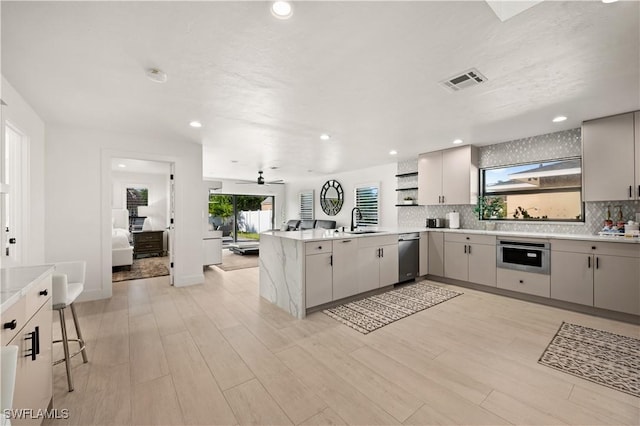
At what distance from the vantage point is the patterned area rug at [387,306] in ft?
10.0

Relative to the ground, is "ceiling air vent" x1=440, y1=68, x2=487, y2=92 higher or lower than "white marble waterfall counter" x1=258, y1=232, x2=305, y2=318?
higher

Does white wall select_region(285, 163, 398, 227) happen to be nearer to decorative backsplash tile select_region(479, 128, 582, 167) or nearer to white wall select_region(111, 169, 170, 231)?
decorative backsplash tile select_region(479, 128, 582, 167)

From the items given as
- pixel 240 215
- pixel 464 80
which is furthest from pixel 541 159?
pixel 240 215

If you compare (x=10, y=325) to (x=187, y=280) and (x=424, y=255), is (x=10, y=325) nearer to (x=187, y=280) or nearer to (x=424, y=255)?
(x=187, y=280)

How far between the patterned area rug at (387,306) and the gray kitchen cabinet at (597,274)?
4.15ft

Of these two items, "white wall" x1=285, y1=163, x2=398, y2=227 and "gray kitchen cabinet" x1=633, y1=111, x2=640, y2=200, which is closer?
"gray kitchen cabinet" x1=633, y1=111, x2=640, y2=200

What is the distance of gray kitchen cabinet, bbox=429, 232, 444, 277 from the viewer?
470 cm

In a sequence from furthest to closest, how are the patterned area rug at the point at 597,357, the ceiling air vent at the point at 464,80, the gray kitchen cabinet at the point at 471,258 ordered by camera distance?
1. the gray kitchen cabinet at the point at 471,258
2. the ceiling air vent at the point at 464,80
3. the patterned area rug at the point at 597,357

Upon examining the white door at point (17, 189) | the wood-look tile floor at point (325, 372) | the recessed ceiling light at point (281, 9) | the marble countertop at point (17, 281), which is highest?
the recessed ceiling light at point (281, 9)

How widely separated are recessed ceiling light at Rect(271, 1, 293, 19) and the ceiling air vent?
1561 millimetres

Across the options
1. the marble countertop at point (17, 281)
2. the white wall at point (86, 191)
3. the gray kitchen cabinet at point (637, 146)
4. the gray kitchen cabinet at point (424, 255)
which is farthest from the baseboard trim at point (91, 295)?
the gray kitchen cabinet at point (637, 146)

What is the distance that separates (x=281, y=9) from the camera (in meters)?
1.58

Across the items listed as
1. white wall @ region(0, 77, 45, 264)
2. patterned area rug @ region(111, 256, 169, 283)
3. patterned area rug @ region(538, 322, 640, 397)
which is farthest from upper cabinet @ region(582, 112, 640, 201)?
patterned area rug @ region(111, 256, 169, 283)

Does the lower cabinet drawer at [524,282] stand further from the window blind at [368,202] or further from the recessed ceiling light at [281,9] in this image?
the recessed ceiling light at [281,9]
